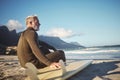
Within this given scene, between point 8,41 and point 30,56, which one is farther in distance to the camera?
point 8,41

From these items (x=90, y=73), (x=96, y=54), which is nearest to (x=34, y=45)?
(x=90, y=73)

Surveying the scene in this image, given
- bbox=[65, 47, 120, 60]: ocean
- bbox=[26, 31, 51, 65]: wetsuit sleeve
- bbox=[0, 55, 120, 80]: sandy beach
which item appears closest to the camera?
bbox=[26, 31, 51, 65]: wetsuit sleeve

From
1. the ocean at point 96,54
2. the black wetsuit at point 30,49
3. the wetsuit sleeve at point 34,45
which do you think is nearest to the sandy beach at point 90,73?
the black wetsuit at point 30,49

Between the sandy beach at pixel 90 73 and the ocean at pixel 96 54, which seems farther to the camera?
the ocean at pixel 96 54

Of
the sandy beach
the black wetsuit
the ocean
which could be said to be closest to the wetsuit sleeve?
the black wetsuit

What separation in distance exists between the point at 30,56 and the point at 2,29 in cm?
5856

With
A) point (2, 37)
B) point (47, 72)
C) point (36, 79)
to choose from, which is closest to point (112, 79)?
point (47, 72)

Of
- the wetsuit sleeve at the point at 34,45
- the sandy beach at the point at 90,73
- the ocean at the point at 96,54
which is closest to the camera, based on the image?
the wetsuit sleeve at the point at 34,45

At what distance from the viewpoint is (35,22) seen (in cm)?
344

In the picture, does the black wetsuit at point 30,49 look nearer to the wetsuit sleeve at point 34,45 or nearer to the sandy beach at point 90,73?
the wetsuit sleeve at point 34,45

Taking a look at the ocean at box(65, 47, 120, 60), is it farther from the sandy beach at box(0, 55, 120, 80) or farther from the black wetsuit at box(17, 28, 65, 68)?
the black wetsuit at box(17, 28, 65, 68)

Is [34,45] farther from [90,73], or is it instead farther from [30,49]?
[90,73]

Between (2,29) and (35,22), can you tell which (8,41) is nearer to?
(2,29)

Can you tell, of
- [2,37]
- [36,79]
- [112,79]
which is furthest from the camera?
[2,37]
